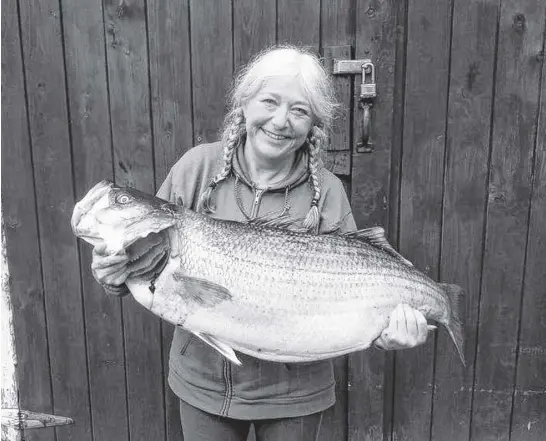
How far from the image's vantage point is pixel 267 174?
249 centimetres

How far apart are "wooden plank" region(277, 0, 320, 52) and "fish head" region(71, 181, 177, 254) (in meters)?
1.61

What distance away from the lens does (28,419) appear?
376cm

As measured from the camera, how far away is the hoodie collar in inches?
97.0

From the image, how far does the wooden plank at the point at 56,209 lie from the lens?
329 cm

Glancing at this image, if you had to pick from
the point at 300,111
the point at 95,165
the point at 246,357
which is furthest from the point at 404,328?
the point at 95,165

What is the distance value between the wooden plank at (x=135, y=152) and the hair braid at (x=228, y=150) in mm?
994

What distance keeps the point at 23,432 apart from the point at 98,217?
8.11ft

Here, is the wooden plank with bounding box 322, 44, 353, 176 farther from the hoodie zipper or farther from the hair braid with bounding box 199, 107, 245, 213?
the hoodie zipper

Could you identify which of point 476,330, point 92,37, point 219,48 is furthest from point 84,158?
point 476,330

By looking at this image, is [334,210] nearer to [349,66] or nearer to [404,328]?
[404,328]

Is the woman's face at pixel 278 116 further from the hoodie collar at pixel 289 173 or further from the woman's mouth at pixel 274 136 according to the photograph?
the hoodie collar at pixel 289 173

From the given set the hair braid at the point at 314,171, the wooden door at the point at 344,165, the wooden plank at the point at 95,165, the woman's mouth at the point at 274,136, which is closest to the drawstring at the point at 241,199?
the hair braid at the point at 314,171

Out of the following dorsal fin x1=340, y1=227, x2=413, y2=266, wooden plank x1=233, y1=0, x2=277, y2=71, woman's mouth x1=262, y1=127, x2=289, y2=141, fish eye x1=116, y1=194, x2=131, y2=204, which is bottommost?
dorsal fin x1=340, y1=227, x2=413, y2=266

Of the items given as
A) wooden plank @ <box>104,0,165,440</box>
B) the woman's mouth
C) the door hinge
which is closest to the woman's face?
the woman's mouth
